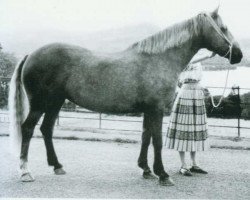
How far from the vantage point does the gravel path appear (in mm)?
4703

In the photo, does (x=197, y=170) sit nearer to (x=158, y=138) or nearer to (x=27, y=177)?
(x=158, y=138)

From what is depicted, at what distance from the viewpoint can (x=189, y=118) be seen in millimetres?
5742

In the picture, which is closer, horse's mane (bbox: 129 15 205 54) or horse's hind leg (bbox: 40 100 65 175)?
horse's mane (bbox: 129 15 205 54)

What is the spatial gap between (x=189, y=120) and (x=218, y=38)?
1.23 m

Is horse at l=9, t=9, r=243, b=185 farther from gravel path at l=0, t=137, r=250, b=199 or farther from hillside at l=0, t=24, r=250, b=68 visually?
hillside at l=0, t=24, r=250, b=68

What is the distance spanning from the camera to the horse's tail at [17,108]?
5.24 meters

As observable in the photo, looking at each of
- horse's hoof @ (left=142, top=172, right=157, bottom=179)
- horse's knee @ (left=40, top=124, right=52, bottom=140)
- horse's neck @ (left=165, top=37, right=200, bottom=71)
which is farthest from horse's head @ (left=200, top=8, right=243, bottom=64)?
horse's knee @ (left=40, top=124, right=52, bottom=140)

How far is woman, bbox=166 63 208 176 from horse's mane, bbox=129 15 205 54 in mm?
727

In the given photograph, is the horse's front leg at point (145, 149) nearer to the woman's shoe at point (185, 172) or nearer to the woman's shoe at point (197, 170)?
the woman's shoe at point (185, 172)

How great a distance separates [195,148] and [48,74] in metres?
2.25

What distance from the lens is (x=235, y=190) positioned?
5.00 m

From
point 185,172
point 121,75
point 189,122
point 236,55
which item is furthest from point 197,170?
point 121,75

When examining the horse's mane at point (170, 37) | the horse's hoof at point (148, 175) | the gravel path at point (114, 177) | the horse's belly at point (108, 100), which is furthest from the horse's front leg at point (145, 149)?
the horse's mane at point (170, 37)

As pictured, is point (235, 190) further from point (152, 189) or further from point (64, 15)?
point (64, 15)
